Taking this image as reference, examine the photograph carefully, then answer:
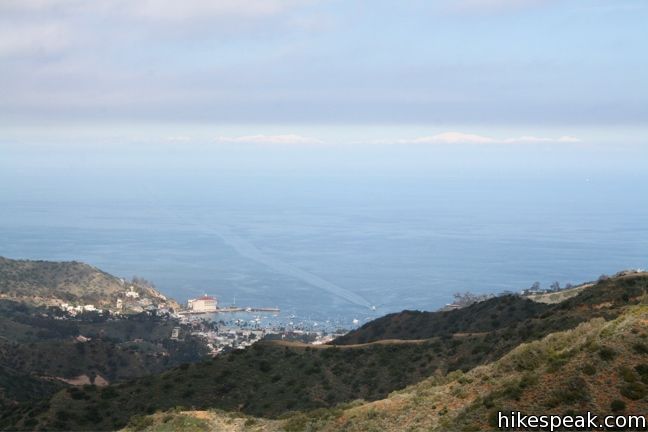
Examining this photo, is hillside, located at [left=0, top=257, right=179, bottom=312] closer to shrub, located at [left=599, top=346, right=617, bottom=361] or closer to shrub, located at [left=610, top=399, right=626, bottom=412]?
shrub, located at [left=599, top=346, right=617, bottom=361]

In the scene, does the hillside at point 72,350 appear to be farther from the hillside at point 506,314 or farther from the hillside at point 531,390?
the hillside at point 531,390

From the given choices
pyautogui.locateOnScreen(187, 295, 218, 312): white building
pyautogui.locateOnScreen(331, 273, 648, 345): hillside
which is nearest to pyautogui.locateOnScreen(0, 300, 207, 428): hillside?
pyautogui.locateOnScreen(331, 273, 648, 345): hillside

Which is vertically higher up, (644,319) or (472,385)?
(644,319)

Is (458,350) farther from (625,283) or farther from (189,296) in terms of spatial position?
(189,296)

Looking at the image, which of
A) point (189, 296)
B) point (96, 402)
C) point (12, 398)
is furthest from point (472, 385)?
point (189, 296)

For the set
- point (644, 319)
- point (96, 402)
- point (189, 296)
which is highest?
point (644, 319)

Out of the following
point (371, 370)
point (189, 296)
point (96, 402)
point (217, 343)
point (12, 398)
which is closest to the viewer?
point (96, 402)
